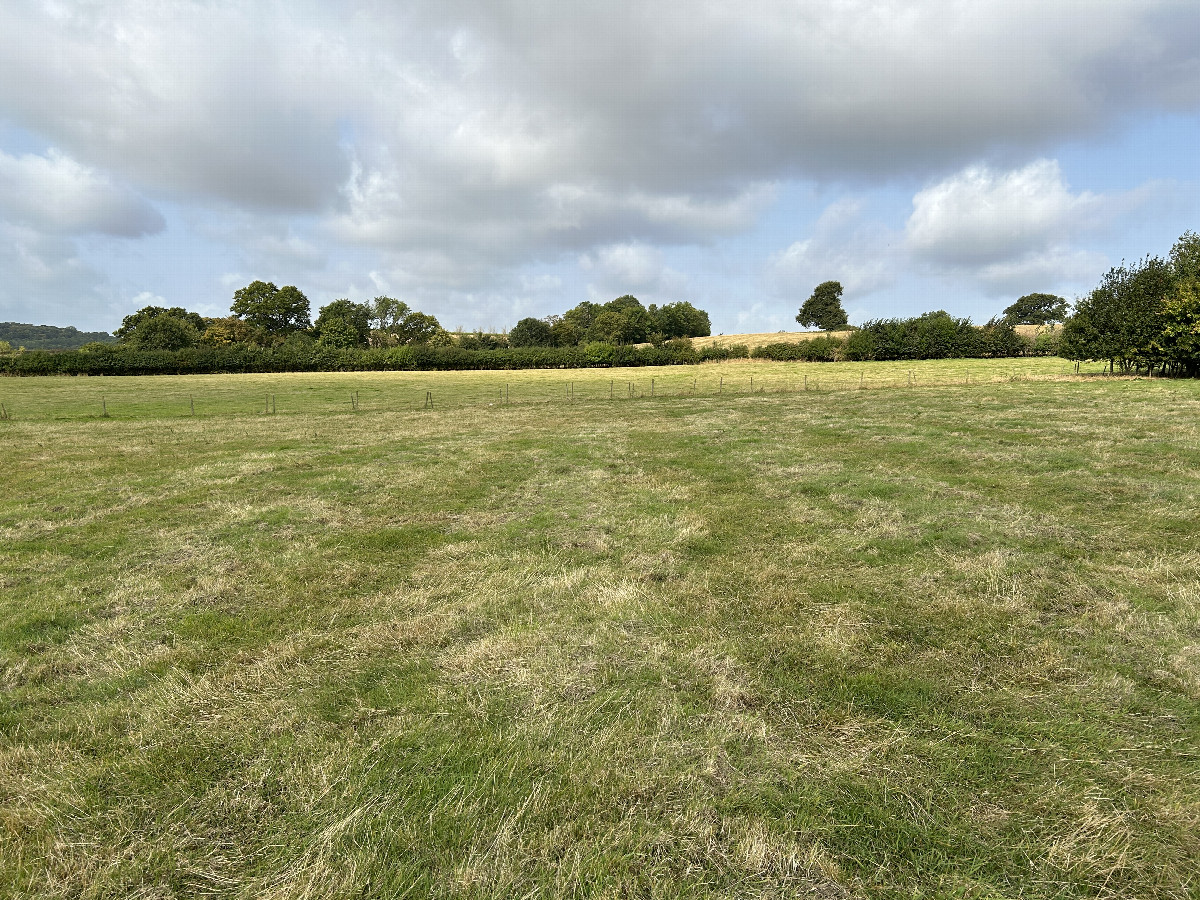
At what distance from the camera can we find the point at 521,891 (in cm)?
317

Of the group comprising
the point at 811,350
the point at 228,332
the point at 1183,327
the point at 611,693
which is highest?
the point at 228,332

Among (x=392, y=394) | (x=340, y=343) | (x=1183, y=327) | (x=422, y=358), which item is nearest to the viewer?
(x=1183, y=327)

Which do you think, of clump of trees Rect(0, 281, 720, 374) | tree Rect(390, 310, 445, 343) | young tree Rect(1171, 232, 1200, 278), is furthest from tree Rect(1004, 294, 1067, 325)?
tree Rect(390, 310, 445, 343)

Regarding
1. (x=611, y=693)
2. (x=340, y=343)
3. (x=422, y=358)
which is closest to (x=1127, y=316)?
(x=611, y=693)

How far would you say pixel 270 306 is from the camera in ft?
413

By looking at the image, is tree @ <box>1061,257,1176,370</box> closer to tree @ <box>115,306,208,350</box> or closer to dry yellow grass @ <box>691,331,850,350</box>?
dry yellow grass @ <box>691,331,850,350</box>

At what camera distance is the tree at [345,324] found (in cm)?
11475

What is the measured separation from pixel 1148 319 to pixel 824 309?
11095 centimetres

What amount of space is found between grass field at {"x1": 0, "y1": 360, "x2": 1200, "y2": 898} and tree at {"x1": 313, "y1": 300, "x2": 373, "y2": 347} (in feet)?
375

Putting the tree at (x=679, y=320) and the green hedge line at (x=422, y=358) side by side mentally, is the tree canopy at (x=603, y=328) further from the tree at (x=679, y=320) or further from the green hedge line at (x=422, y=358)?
the green hedge line at (x=422, y=358)

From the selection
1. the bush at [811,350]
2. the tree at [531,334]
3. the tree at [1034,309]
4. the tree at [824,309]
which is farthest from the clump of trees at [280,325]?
the tree at [1034,309]

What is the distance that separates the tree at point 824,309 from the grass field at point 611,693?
141028mm

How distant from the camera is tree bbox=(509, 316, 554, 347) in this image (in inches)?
5472

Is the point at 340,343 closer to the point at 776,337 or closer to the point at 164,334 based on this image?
the point at 164,334
